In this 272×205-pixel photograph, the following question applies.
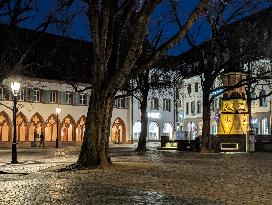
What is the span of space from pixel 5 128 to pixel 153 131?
26.6 metres

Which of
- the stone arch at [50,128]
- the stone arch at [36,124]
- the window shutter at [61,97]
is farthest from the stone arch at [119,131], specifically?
the stone arch at [36,124]

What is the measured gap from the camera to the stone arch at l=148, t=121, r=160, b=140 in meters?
76.4

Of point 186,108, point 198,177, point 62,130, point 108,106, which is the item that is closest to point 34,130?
point 62,130

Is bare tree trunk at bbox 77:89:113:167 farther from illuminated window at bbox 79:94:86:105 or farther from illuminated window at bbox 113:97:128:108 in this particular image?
illuminated window at bbox 113:97:128:108

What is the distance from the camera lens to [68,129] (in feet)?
209

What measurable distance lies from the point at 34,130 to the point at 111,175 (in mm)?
43585

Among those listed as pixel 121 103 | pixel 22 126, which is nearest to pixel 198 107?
pixel 121 103

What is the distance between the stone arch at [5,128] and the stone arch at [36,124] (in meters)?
2.80

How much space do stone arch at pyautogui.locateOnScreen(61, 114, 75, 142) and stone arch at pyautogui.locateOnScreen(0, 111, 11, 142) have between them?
303 inches

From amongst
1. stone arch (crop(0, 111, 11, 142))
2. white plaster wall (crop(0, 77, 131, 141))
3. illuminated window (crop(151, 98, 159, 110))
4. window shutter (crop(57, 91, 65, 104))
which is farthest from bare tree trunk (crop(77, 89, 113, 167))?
illuminated window (crop(151, 98, 159, 110))

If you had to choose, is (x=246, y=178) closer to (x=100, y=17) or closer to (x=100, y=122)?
(x=100, y=122)

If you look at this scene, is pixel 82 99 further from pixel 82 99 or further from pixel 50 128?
pixel 50 128

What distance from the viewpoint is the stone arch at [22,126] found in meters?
58.2

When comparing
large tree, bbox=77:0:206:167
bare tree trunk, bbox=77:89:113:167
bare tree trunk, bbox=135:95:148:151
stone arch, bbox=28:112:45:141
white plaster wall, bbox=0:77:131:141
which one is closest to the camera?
large tree, bbox=77:0:206:167
